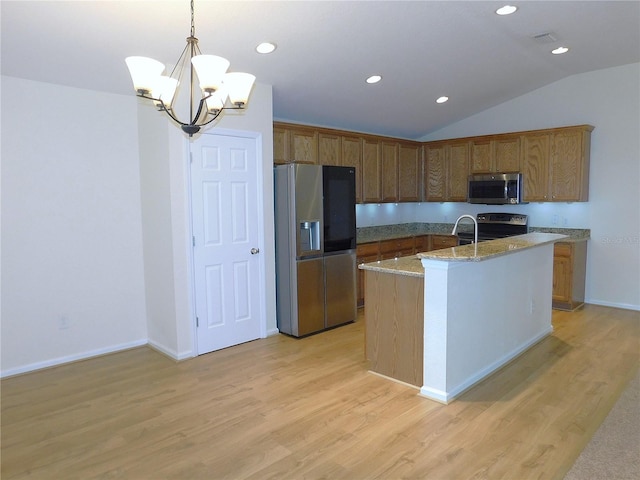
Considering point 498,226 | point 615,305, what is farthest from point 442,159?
point 615,305

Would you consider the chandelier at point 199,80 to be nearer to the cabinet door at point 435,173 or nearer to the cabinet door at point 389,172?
the cabinet door at point 389,172

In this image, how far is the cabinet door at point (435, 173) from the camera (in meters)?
6.87

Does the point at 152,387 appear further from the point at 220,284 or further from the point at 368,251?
the point at 368,251

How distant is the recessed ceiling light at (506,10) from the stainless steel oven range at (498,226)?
323cm

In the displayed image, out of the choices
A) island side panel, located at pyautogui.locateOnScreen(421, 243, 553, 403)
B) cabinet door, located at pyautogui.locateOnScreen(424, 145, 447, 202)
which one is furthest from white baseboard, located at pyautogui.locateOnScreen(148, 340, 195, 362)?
cabinet door, located at pyautogui.locateOnScreen(424, 145, 447, 202)

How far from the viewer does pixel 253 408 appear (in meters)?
3.07

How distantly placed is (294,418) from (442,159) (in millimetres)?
5061

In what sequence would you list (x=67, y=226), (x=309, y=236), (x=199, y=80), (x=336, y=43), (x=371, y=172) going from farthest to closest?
(x=371, y=172)
(x=309, y=236)
(x=67, y=226)
(x=336, y=43)
(x=199, y=80)

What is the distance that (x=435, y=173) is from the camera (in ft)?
22.9

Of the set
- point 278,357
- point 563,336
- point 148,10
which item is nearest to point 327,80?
point 148,10

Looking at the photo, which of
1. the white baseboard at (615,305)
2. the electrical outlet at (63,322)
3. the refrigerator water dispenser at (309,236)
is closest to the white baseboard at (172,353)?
the electrical outlet at (63,322)

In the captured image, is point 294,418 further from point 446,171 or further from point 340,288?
point 446,171

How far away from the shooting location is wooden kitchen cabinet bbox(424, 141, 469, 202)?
262 inches

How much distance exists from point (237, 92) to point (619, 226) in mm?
5277
